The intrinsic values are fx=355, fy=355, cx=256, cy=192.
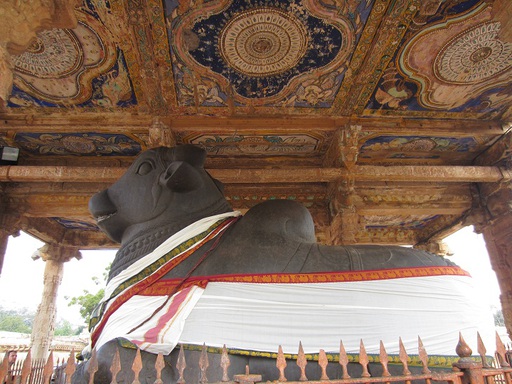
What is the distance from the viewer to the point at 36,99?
15.8 feet

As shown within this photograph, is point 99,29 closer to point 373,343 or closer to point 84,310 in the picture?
point 373,343

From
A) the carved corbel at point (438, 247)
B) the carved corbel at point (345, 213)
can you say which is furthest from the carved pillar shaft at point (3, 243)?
the carved corbel at point (438, 247)

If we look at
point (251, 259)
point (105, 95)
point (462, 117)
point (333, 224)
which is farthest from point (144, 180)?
point (462, 117)

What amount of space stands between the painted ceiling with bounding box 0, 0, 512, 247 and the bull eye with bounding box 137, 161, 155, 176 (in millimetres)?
1091

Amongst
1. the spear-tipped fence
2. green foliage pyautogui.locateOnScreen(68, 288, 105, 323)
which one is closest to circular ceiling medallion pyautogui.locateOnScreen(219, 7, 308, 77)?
the spear-tipped fence

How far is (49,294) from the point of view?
9266 millimetres

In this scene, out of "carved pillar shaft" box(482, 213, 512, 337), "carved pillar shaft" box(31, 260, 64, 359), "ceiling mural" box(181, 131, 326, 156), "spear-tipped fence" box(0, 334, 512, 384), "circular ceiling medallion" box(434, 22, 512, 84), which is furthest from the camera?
"carved pillar shaft" box(31, 260, 64, 359)

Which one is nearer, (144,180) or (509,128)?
(144,180)

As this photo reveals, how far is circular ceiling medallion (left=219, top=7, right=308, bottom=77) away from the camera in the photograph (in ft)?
12.4

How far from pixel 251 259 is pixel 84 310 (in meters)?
24.4

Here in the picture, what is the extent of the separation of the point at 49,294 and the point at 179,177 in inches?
342

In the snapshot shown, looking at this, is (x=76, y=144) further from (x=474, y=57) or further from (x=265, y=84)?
(x=474, y=57)

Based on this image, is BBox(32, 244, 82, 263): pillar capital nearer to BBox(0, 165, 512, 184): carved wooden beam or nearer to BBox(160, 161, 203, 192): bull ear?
BBox(0, 165, 512, 184): carved wooden beam

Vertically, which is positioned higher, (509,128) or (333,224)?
(509,128)
